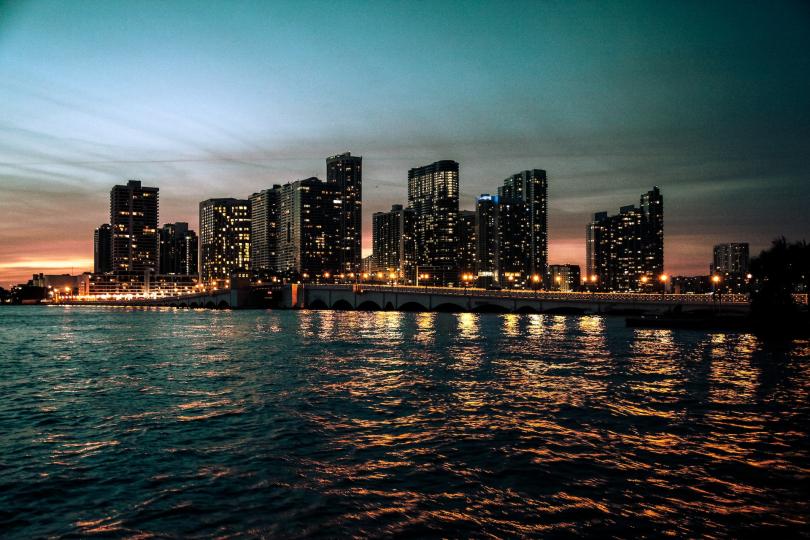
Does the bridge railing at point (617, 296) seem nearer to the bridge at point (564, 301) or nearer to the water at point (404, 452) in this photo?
the bridge at point (564, 301)

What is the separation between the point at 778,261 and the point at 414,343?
201 feet

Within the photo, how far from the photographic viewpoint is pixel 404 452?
21.4 m

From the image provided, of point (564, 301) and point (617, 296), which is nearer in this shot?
point (617, 296)

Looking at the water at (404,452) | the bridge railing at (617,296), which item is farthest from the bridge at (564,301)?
the water at (404,452)

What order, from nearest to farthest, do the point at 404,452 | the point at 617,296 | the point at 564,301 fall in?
the point at 404,452 < the point at 617,296 < the point at 564,301

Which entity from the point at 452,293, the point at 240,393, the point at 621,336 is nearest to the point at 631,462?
the point at 240,393

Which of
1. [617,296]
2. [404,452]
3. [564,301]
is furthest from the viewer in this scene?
[564,301]

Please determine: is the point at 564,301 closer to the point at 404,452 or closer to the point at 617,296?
the point at 617,296

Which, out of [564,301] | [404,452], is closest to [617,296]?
[564,301]

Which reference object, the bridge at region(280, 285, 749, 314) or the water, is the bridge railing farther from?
the water

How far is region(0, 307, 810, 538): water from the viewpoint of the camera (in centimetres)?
1509

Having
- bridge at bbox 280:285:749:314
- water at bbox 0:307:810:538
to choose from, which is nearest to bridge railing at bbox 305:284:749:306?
bridge at bbox 280:285:749:314

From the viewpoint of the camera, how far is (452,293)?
181250 mm

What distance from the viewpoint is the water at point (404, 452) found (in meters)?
15.1
